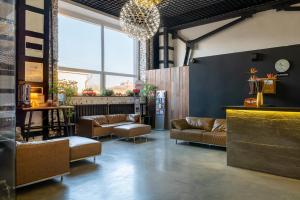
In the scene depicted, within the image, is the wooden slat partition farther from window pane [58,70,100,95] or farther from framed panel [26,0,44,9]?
framed panel [26,0,44,9]

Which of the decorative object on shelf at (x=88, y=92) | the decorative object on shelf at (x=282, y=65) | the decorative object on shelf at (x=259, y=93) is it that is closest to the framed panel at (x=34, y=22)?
the decorative object on shelf at (x=88, y=92)

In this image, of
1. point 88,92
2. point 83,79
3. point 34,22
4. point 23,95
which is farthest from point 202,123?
point 34,22

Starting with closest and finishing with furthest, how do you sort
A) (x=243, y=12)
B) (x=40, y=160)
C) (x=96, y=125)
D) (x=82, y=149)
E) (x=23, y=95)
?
(x=40, y=160), (x=82, y=149), (x=23, y=95), (x=96, y=125), (x=243, y=12)

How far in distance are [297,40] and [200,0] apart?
3362mm

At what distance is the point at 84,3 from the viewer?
7695mm

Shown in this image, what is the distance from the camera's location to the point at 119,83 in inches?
365

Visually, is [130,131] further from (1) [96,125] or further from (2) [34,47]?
(2) [34,47]

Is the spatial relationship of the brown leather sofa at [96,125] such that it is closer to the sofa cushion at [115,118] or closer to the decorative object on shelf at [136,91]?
the sofa cushion at [115,118]

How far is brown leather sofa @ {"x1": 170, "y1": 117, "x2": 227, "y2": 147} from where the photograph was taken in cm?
561

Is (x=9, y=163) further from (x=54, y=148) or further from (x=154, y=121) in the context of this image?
(x=154, y=121)

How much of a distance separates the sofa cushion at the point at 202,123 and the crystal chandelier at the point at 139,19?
311 centimetres

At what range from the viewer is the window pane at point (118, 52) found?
882 cm

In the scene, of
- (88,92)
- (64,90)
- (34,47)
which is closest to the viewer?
(34,47)

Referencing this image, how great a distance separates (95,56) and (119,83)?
1.50 metres
